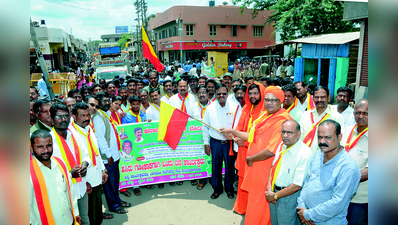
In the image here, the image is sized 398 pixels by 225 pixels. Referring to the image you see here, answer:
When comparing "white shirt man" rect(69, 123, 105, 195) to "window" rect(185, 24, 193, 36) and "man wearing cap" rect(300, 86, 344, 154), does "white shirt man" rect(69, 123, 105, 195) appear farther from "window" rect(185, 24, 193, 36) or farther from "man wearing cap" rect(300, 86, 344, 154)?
"window" rect(185, 24, 193, 36)

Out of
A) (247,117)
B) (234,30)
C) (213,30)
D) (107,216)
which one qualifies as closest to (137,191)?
(107,216)

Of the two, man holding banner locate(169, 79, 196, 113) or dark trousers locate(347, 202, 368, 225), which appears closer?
dark trousers locate(347, 202, 368, 225)

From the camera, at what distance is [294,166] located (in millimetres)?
2781

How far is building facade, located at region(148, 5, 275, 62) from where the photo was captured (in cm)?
3281

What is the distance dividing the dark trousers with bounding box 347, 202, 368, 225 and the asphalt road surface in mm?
1682

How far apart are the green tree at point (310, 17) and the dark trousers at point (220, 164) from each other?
44.0 feet

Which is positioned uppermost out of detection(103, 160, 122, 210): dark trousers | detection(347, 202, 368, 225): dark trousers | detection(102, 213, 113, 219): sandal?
detection(347, 202, 368, 225): dark trousers

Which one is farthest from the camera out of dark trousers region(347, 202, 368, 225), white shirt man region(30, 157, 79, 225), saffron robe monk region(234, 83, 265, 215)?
saffron robe monk region(234, 83, 265, 215)

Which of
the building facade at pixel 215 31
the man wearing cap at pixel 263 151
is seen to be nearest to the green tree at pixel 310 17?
the man wearing cap at pixel 263 151

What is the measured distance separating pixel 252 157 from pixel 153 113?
8.96 ft

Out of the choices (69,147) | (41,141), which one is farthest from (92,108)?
(41,141)

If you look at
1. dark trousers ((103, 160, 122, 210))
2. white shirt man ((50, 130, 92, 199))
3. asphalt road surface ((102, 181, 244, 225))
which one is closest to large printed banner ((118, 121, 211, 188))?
asphalt road surface ((102, 181, 244, 225))
